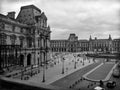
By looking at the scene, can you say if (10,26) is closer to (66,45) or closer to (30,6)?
(30,6)

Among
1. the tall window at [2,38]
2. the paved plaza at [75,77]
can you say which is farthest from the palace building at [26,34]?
the paved plaza at [75,77]

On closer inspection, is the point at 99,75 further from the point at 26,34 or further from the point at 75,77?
the point at 26,34

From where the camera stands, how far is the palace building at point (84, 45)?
469ft

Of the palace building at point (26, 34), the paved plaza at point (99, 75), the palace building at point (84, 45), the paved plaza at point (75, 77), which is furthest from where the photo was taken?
the palace building at point (84, 45)

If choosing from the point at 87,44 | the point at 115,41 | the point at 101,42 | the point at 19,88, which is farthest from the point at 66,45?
the point at 19,88

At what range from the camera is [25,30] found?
42.3 meters

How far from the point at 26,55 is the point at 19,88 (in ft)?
120

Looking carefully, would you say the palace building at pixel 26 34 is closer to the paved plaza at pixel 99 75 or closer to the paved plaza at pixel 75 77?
the paved plaza at pixel 75 77

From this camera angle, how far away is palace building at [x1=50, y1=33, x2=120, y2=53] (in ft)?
469

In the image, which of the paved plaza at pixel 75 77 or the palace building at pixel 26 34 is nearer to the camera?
the paved plaza at pixel 75 77

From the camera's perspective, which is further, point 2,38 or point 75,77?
point 2,38

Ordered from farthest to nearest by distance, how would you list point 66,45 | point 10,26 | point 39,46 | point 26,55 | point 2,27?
point 66,45
point 39,46
point 26,55
point 10,26
point 2,27

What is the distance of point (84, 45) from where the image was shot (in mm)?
156125

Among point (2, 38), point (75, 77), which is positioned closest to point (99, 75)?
point (75, 77)
